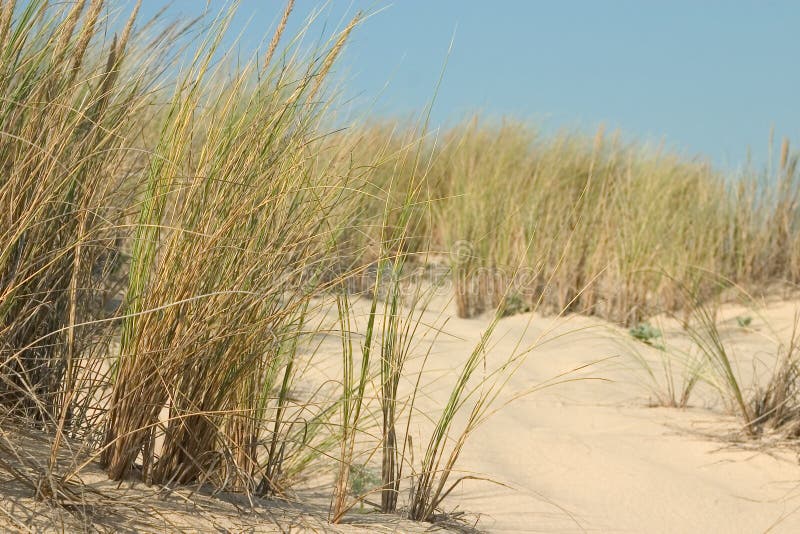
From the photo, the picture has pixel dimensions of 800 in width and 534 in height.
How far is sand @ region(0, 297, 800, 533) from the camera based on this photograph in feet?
6.20

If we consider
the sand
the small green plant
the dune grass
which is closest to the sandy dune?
the sand

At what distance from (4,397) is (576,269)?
4.45 metres

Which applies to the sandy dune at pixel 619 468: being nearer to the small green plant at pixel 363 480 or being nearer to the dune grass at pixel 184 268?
the small green plant at pixel 363 480

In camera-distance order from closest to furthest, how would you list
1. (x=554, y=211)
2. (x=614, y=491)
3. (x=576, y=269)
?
(x=614, y=491)
(x=576, y=269)
(x=554, y=211)

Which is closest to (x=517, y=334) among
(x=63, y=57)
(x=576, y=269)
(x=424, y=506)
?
(x=576, y=269)

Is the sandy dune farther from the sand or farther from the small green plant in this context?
the small green plant

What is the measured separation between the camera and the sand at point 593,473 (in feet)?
6.20

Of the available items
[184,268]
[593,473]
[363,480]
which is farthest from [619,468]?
[184,268]

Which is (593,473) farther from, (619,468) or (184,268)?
(184,268)

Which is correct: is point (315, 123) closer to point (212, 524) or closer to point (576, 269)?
point (212, 524)

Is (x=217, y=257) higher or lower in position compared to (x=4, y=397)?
higher

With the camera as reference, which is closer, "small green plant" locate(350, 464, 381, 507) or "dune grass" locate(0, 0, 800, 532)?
"dune grass" locate(0, 0, 800, 532)

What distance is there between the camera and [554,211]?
6.34 m

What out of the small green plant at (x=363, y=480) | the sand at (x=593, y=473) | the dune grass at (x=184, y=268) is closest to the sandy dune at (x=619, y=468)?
the sand at (x=593, y=473)
